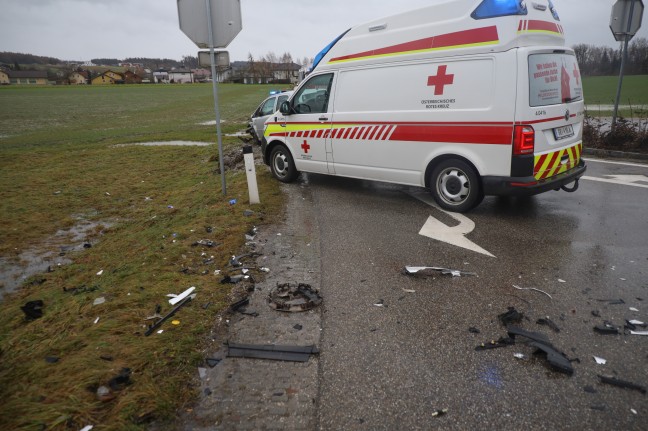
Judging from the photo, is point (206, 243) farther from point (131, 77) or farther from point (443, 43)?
point (131, 77)

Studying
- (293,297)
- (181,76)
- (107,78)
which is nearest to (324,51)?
(293,297)

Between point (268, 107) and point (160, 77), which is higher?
point (160, 77)

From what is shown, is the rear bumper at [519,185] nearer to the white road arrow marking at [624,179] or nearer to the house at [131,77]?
the white road arrow marking at [624,179]

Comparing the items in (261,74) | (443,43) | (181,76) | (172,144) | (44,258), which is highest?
(181,76)

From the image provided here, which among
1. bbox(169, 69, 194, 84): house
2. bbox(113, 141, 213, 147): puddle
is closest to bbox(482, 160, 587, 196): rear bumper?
bbox(113, 141, 213, 147): puddle

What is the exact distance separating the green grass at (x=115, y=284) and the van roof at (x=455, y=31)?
2889 millimetres

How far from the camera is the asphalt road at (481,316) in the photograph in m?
2.51

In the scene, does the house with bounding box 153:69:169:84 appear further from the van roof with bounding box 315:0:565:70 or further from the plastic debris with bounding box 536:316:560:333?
the plastic debris with bounding box 536:316:560:333

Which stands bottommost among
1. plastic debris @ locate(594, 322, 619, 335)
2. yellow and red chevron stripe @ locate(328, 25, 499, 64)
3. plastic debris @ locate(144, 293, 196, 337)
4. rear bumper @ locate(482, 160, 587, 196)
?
plastic debris @ locate(594, 322, 619, 335)

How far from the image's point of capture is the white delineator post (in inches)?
266

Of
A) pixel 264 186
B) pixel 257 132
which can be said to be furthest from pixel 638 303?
pixel 257 132

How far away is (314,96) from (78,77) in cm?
16172

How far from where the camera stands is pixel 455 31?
5812 millimetres

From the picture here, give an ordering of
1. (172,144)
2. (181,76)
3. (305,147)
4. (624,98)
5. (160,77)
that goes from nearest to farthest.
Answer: (305,147) < (172,144) < (624,98) < (160,77) < (181,76)
